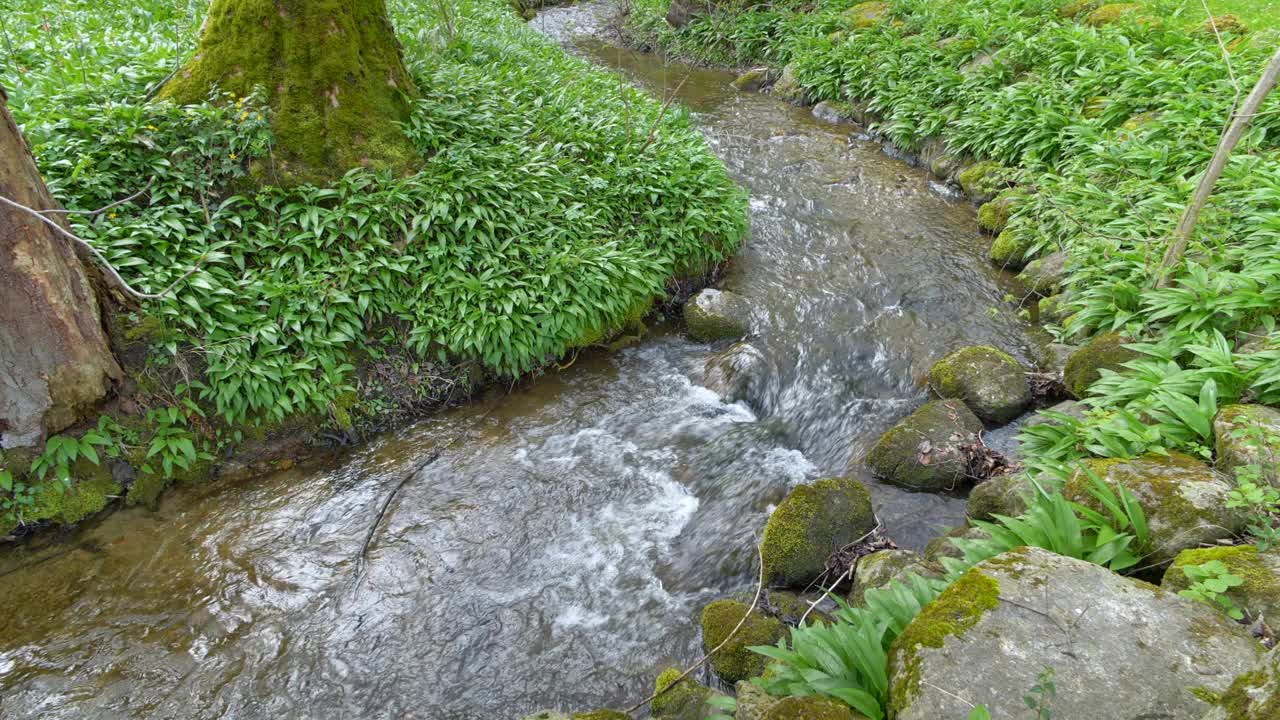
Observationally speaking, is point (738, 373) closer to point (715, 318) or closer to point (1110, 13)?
point (715, 318)

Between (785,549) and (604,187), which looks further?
(604,187)

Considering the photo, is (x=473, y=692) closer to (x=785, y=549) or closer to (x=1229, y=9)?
(x=785, y=549)

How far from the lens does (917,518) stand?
5238mm

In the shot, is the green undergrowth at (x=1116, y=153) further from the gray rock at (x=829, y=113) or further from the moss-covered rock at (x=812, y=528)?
the moss-covered rock at (x=812, y=528)

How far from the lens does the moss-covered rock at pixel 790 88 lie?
15.1 meters

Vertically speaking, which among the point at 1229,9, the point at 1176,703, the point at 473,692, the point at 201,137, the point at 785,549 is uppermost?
the point at 1229,9

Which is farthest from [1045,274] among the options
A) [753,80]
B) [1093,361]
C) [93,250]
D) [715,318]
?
[753,80]

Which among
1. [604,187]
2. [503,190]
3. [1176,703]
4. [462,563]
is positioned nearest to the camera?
[1176,703]

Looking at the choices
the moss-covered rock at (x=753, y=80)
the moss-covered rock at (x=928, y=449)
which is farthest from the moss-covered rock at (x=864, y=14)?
the moss-covered rock at (x=928, y=449)

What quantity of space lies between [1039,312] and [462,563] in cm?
680

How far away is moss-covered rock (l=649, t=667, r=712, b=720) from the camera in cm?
378

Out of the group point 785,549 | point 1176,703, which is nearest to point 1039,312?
point 785,549

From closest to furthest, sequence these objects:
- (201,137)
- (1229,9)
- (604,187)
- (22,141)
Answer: (22,141)
(201,137)
(604,187)
(1229,9)

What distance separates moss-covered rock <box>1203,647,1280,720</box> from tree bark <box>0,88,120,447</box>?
6.76 metres
